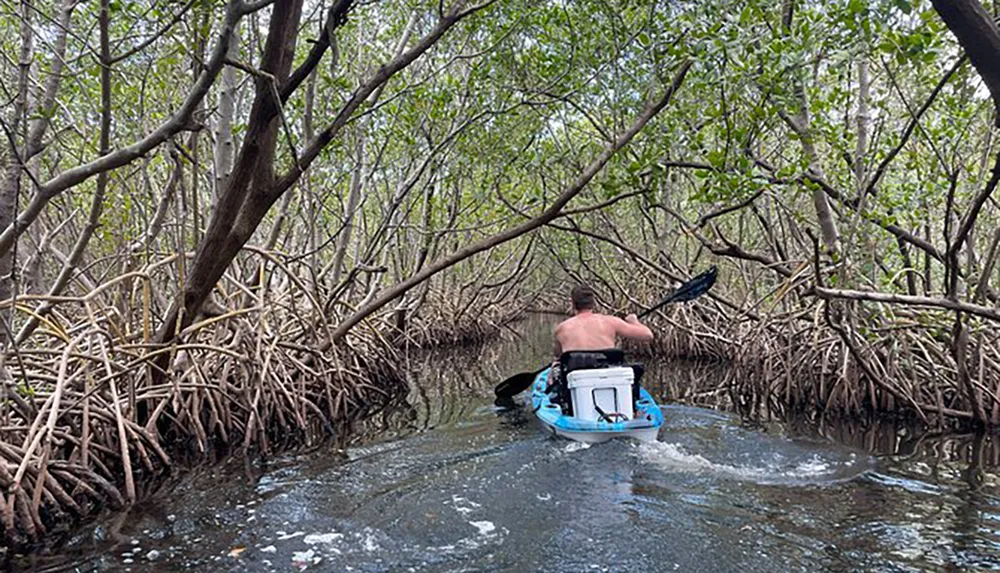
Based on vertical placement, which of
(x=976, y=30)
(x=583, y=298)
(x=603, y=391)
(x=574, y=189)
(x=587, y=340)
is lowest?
(x=603, y=391)

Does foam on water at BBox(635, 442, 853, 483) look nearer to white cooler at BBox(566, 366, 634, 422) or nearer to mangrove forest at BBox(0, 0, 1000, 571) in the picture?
mangrove forest at BBox(0, 0, 1000, 571)

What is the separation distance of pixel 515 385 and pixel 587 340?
2.19 meters

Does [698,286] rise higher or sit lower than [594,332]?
higher

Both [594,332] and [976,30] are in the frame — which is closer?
[976,30]

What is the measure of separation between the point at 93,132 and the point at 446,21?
15.4 ft

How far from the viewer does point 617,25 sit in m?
5.99

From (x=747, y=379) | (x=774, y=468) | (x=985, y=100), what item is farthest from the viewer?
(x=747, y=379)

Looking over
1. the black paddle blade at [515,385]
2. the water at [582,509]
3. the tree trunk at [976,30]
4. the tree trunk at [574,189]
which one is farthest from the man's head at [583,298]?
the tree trunk at [976,30]

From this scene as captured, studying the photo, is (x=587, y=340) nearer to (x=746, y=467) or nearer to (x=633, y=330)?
(x=633, y=330)

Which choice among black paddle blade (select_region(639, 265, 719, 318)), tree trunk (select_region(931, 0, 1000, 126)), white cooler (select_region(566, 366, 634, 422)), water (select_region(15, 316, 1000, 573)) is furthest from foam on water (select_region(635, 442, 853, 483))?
tree trunk (select_region(931, 0, 1000, 126))

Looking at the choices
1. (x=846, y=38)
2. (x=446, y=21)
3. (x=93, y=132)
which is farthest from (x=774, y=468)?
(x=93, y=132)

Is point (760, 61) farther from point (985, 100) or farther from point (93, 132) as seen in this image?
point (93, 132)

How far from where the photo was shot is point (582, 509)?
3766mm

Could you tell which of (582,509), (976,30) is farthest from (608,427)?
(976,30)
